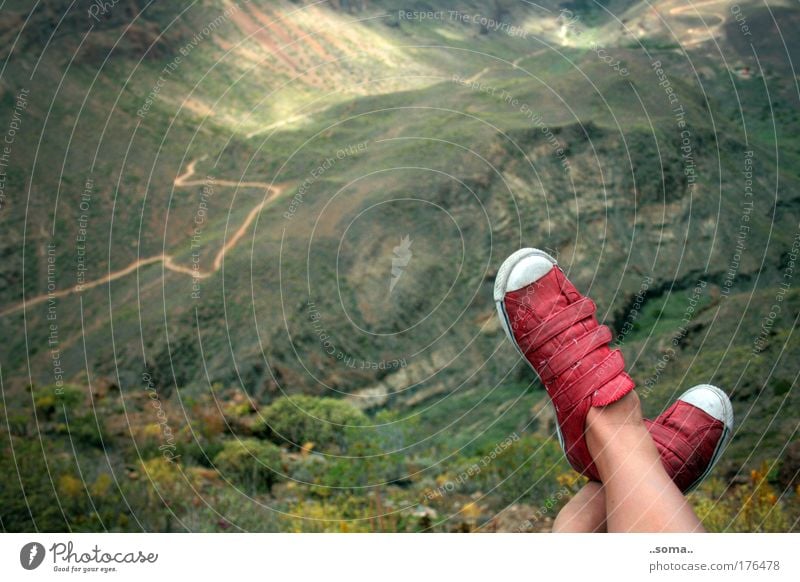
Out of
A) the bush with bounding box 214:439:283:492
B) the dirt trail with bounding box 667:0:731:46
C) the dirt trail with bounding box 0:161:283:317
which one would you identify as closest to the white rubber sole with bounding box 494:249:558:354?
the bush with bounding box 214:439:283:492

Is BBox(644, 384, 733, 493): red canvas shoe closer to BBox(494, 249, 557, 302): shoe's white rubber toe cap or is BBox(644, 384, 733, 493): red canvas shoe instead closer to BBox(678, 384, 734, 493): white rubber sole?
BBox(678, 384, 734, 493): white rubber sole

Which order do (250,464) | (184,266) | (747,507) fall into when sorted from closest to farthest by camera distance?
(747,507) < (250,464) < (184,266)

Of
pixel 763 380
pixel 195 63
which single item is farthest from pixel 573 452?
pixel 195 63

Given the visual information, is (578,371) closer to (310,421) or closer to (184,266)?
(310,421)

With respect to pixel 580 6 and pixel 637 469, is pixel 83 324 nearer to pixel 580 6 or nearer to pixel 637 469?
pixel 637 469
